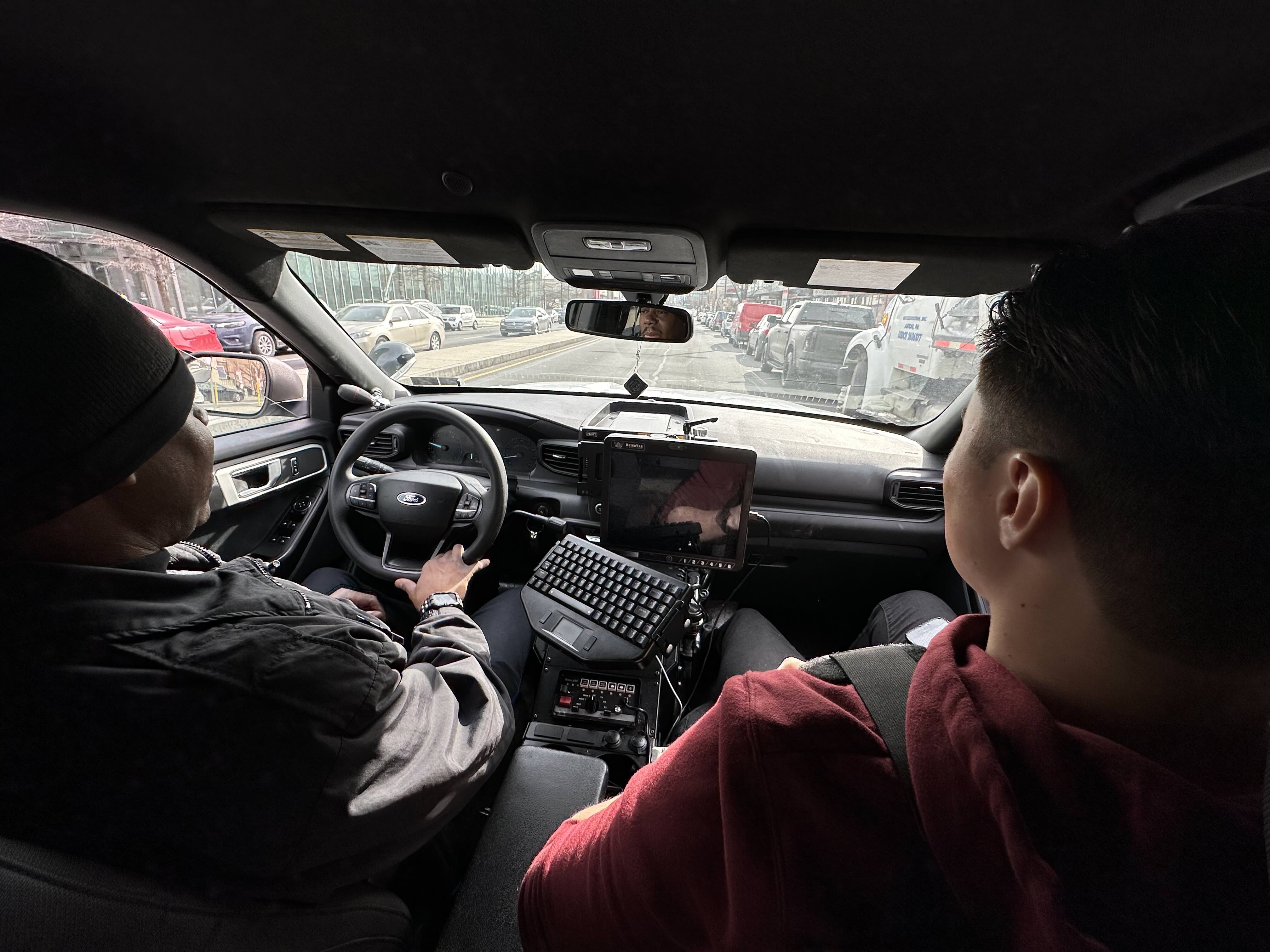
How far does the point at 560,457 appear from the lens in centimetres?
277

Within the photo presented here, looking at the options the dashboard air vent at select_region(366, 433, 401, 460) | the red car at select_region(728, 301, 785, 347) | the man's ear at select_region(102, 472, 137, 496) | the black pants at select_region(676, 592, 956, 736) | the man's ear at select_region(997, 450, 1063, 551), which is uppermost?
the red car at select_region(728, 301, 785, 347)

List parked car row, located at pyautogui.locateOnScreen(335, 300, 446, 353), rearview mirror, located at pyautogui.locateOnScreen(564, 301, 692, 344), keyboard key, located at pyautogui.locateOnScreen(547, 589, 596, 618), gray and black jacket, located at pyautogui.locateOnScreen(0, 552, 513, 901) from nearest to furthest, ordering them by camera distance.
Result: gray and black jacket, located at pyautogui.locateOnScreen(0, 552, 513, 901) < keyboard key, located at pyautogui.locateOnScreen(547, 589, 596, 618) < rearview mirror, located at pyautogui.locateOnScreen(564, 301, 692, 344) < parked car row, located at pyautogui.locateOnScreen(335, 300, 446, 353)

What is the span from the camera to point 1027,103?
42.9 inches

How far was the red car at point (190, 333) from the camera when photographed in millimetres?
1981

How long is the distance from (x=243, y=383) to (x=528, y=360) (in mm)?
1386

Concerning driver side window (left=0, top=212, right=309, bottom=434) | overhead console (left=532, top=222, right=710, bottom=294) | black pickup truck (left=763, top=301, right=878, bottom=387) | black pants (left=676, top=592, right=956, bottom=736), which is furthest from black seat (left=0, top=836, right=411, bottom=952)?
black pickup truck (left=763, top=301, right=878, bottom=387)

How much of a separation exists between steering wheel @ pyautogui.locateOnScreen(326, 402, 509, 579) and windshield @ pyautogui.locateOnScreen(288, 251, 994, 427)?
682 mm

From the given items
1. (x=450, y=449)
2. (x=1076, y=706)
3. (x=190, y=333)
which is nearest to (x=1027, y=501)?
(x=1076, y=706)

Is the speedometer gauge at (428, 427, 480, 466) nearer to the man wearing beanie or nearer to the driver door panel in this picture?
the driver door panel

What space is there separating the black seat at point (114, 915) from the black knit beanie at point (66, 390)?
0.46 m

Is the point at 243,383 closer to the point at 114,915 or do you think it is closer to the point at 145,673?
the point at 145,673

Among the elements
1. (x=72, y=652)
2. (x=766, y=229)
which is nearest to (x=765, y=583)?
(x=766, y=229)

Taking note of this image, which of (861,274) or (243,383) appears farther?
(243,383)

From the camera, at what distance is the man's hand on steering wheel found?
202 cm
